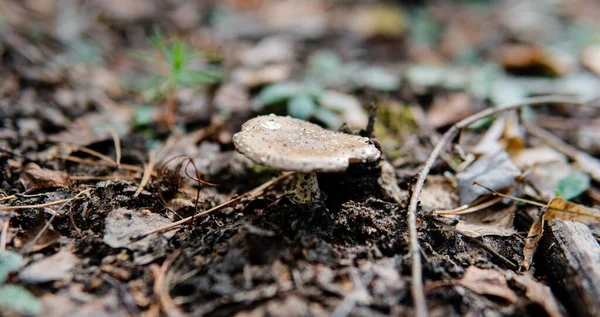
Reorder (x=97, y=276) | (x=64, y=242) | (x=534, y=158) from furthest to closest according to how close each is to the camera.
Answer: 1. (x=534, y=158)
2. (x=64, y=242)
3. (x=97, y=276)

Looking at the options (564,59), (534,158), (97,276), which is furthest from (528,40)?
(97,276)

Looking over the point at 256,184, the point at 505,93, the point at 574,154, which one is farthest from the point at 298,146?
the point at 505,93

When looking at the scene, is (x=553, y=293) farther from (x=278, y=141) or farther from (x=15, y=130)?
(x=15, y=130)

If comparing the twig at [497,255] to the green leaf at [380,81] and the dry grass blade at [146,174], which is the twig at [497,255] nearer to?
the dry grass blade at [146,174]

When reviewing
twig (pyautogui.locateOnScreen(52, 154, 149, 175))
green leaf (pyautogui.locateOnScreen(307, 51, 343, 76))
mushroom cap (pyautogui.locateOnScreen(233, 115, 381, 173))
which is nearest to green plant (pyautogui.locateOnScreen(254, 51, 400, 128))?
green leaf (pyautogui.locateOnScreen(307, 51, 343, 76))

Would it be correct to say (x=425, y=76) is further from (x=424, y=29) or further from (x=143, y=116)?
(x=143, y=116)

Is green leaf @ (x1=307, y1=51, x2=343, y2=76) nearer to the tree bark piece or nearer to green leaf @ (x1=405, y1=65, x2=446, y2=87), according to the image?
green leaf @ (x1=405, y1=65, x2=446, y2=87)
